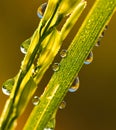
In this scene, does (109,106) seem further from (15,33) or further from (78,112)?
(15,33)

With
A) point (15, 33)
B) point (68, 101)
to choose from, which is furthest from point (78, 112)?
point (15, 33)

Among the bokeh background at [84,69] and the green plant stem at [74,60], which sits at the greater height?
the green plant stem at [74,60]

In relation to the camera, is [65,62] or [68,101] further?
[68,101]

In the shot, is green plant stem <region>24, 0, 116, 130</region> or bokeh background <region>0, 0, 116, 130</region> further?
bokeh background <region>0, 0, 116, 130</region>

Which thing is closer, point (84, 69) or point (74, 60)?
point (74, 60)

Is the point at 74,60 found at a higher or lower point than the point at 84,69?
higher
